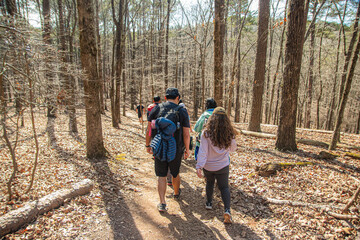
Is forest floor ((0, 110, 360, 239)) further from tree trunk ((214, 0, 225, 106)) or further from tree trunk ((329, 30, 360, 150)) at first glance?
tree trunk ((214, 0, 225, 106))

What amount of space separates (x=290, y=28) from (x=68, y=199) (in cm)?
811

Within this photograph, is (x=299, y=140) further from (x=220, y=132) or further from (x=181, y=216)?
(x=181, y=216)

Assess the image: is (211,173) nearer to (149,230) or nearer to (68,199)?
(149,230)

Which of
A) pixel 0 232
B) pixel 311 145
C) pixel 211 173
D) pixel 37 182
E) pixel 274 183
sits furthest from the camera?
pixel 311 145

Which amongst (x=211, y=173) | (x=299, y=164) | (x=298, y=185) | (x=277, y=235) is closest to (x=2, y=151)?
(x=211, y=173)

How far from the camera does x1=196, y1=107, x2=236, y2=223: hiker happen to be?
3.15 m

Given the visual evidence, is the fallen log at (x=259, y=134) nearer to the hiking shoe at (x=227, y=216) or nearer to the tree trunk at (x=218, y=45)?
the tree trunk at (x=218, y=45)

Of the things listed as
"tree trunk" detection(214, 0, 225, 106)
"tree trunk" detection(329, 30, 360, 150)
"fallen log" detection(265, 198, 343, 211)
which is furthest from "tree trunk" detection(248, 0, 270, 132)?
"fallen log" detection(265, 198, 343, 211)

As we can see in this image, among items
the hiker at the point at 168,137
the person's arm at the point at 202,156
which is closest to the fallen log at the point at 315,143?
the hiker at the point at 168,137

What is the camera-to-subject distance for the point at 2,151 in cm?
Result: 656

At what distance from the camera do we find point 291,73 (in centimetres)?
665

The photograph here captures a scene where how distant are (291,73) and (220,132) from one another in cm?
514

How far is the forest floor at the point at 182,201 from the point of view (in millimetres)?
3094

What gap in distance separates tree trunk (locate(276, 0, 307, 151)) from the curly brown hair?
15.3ft
